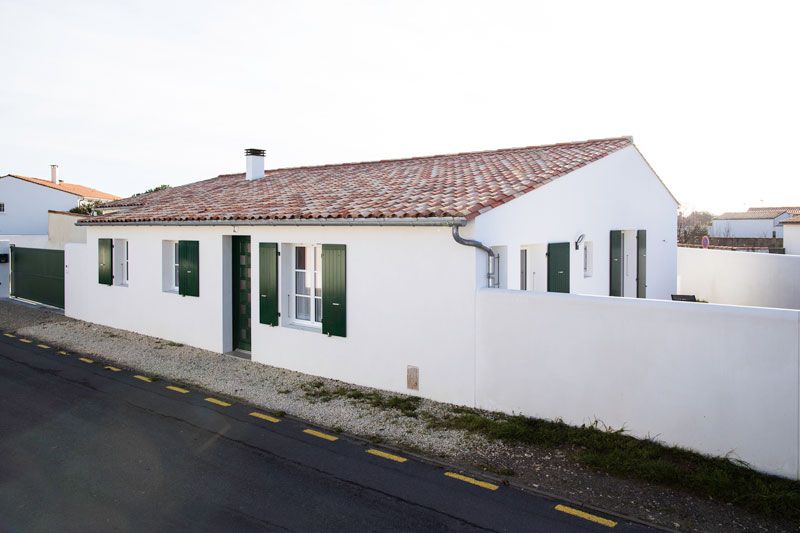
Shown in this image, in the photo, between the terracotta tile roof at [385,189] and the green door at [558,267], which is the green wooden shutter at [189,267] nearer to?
the terracotta tile roof at [385,189]

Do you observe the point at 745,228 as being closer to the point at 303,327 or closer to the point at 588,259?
the point at 588,259

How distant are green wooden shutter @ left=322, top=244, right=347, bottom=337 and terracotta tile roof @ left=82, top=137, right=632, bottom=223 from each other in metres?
0.66

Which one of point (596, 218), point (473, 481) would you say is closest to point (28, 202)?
point (596, 218)

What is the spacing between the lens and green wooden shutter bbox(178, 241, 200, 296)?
12820 millimetres

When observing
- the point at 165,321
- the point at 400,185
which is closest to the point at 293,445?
the point at 400,185

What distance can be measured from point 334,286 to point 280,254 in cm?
161

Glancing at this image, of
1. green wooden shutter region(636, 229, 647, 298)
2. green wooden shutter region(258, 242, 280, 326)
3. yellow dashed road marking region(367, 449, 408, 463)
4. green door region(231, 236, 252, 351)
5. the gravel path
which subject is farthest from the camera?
green wooden shutter region(636, 229, 647, 298)

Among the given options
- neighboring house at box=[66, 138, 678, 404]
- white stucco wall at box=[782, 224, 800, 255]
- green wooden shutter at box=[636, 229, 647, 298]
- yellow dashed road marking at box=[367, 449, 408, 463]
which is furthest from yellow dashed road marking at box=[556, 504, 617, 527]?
white stucco wall at box=[782, 224, 800, 255]

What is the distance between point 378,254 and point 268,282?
9.11 feet

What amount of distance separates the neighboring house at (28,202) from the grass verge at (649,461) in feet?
138

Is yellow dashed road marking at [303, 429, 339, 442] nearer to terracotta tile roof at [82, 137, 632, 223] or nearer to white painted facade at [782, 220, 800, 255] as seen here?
terracotta tile roof at [82, 137, 632, 223]

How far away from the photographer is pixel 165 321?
541 inches

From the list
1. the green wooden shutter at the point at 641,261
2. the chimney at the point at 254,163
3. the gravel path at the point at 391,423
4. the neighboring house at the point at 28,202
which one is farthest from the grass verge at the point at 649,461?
the neighboring house at the point at 28,202

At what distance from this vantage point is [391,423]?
26.3ft
